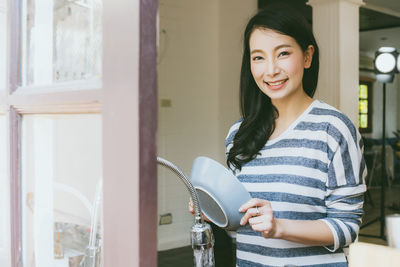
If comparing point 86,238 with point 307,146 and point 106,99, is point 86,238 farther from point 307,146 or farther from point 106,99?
point 307,146

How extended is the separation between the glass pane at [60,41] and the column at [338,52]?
3.20 meters

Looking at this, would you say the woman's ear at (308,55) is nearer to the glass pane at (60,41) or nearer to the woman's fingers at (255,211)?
the woman's fingers at (255,211)

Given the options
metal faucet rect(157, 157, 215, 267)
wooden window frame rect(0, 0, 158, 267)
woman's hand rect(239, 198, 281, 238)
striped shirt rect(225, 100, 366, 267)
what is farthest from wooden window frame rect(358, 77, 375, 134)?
wooden window frame rect(0, 0, 158, 267)

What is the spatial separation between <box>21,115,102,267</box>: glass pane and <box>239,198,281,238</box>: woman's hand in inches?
13.0

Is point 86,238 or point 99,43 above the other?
point 99,43

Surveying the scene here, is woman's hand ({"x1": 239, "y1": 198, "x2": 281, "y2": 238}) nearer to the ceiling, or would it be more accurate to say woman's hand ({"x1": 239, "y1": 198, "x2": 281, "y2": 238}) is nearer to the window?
the ceiling

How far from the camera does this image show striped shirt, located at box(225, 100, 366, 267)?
1.04m

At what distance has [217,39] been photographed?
4.64 meters

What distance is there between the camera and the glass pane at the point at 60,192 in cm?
64

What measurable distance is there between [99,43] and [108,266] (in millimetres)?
272

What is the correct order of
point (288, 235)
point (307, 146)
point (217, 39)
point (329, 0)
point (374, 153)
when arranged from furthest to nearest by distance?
point (374, 153) → point (217, 39) → point (329, 0) → point (307, 146) → point (288, 235)

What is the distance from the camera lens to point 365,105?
1084cm

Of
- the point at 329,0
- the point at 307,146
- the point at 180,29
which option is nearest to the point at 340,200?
the point at 307,146

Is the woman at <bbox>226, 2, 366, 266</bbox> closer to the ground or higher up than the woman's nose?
closer to the ground
